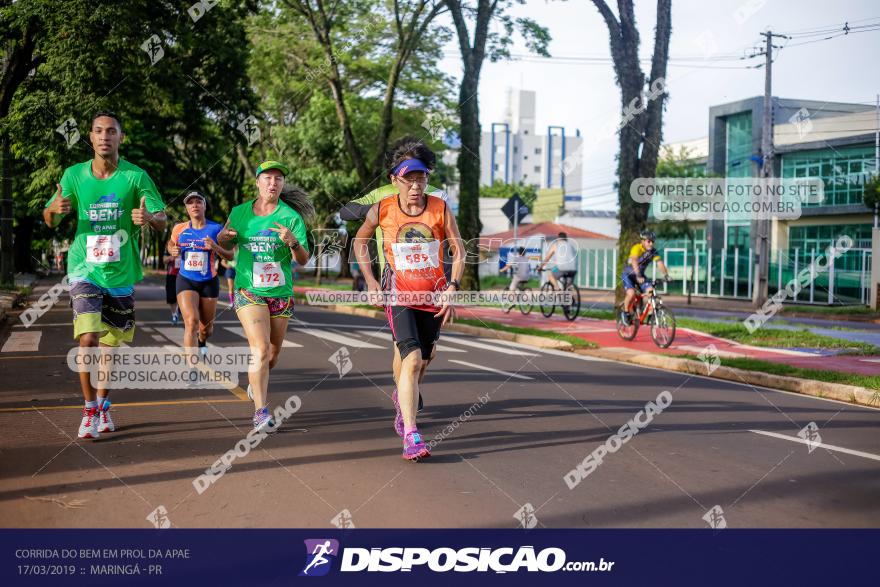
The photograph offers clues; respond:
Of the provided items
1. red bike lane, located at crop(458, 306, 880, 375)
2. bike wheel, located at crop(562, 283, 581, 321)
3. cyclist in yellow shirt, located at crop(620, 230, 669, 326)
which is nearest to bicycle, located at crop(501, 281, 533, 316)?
red bike lane, located at crop(458, 306, 880, 375)

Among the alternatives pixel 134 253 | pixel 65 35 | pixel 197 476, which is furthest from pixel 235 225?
pixel 65 35

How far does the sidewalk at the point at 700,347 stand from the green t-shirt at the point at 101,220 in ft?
26.6

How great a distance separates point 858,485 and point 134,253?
17.2 ft

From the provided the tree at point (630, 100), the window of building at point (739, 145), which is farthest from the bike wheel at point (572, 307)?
the window of building at point (739, 145)

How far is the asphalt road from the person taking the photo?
15.0 feet

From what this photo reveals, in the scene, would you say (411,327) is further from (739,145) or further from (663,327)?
(739,145)

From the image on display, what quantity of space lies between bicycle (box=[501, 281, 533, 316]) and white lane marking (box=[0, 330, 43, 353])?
1140 centimetres

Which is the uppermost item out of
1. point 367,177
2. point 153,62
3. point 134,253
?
point 153,62

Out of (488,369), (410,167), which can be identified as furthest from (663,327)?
(410,167)

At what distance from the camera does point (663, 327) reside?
45.8 feet

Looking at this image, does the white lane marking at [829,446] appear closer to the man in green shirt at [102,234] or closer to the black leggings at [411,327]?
the black leggings at [411,327]

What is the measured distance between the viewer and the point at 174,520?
439 centimetres

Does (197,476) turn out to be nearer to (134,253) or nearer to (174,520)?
(174,520)

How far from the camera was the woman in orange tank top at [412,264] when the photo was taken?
19.7 ft
